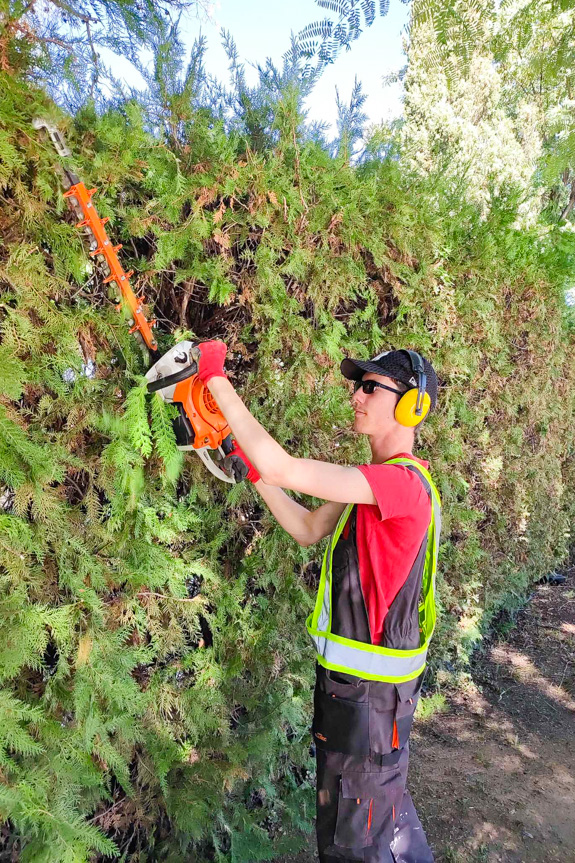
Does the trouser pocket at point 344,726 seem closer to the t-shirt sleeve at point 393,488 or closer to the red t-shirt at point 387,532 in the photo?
the red t-shirt at point 387,532

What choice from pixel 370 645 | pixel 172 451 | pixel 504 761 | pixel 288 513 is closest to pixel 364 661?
pixel 370 645

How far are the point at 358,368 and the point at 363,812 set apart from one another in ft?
5.27

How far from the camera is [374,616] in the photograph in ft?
6.80

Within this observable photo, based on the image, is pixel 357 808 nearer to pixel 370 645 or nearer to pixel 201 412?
pixel 370 645

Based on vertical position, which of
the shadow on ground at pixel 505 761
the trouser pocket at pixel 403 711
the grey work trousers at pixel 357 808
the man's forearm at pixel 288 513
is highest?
the man's forearm at pixel 288 513

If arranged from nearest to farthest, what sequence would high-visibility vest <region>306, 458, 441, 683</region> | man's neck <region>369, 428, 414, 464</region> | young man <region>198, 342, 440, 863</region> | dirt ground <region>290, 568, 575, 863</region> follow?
1. young man <region>198, 342, 440, 863</region>
2. high-visibility vest <region>306, 458, 441, 683</region>
3. man's neck <region>369, 428, 414, 464</region>
4. dirt ground <region>290, 568, 575, 863</region>

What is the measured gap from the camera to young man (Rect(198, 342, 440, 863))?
6.42 ft

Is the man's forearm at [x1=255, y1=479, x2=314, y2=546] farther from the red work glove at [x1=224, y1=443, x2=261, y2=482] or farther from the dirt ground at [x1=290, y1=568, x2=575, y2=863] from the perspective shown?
the dirt ground at [x1=290, y1=568, x2=575, y2=863]

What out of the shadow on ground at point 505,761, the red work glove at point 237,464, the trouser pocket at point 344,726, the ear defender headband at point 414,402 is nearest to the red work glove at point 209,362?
the red work glove at point 237,464

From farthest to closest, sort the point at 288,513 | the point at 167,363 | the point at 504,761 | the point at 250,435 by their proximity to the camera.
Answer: the point at 504,761 → the point at 288,513 → the point at 167,363 → the point at 250,435

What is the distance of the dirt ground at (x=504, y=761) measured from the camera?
3377 mm

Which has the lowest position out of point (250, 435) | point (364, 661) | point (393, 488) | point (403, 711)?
point (403, 711)

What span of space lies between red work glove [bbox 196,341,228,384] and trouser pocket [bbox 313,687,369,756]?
1254mm

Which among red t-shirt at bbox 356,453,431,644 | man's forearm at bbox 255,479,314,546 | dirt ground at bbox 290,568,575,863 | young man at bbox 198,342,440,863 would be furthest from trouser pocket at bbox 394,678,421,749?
dirt ground at bbox 290,568,575,863
